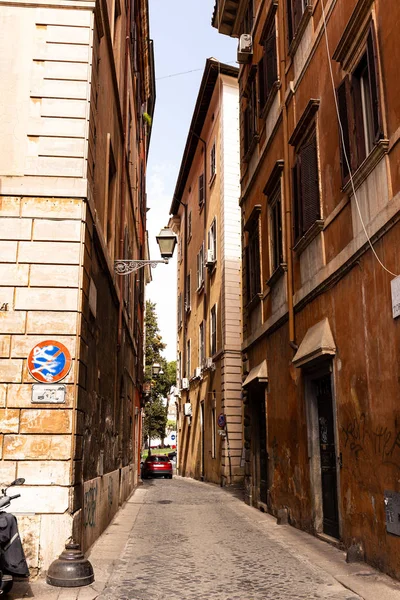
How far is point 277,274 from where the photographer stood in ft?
40.0

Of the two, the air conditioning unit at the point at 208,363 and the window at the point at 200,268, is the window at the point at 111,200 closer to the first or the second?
the air conditioning unit at the point at 208,363

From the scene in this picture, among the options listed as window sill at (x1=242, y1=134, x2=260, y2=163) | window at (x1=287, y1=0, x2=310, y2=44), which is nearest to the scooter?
window at (x1=287, y1=0, x2=310, y2=44)

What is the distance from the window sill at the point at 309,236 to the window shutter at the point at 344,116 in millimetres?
1097

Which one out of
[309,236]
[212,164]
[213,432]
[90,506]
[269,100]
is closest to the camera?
[90,506]

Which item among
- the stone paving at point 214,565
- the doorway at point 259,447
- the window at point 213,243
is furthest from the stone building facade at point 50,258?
the window at point 213,243

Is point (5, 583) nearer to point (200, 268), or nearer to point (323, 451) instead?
point (323, 451)

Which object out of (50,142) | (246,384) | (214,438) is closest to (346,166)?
(50,142)

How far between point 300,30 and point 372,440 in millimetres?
7198

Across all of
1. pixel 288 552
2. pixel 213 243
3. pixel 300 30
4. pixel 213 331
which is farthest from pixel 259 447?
pixel 213 243

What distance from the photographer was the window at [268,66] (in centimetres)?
1312

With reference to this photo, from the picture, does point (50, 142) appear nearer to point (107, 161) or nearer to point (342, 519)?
point (107, 161)

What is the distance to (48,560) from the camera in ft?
22.0

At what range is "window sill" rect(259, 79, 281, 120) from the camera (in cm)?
1256

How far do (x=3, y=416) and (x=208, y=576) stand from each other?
2846 millimetres
